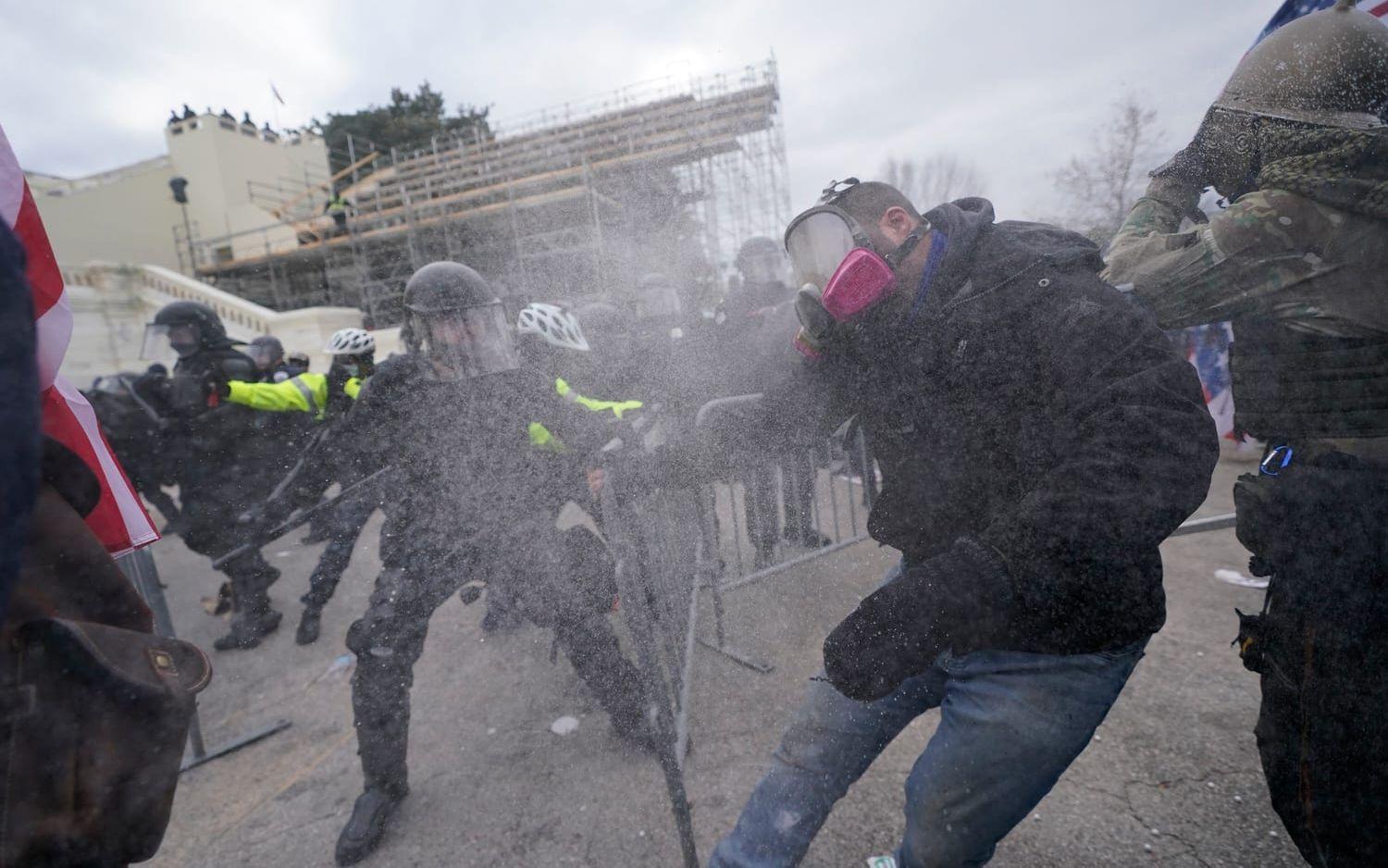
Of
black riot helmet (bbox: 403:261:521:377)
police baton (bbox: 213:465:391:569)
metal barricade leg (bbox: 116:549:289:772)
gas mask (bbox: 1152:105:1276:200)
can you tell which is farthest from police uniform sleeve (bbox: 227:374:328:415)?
gas mask (bbox: 1152:105:1276:200)

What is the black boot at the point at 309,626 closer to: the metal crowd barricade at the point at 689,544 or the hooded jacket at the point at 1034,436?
the metal crowd barricade at the point at 689,544

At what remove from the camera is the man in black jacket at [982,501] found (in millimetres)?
1059

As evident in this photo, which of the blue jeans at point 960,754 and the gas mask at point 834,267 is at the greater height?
the gas mask at point 834,267

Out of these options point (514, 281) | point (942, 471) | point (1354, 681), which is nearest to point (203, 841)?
point (942, 471)

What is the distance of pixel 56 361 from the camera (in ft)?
3.37

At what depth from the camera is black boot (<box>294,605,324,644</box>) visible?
13.1 ft

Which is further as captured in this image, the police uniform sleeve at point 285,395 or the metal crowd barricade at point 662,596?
the police uniform sleeve at point 285,395

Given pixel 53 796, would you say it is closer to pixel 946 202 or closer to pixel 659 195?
pixel 946 202

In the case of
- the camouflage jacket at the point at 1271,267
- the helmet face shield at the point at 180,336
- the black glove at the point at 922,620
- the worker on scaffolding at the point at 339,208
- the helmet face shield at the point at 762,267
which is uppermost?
the worker on scaffolding at the point at 339,208

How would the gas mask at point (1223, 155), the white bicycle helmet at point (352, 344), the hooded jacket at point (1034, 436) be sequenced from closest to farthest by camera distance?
the hooded jacket at point (1034, 436) → the gas mask at point (1223, 155) → the white bicycle helmet at point (352, 344)

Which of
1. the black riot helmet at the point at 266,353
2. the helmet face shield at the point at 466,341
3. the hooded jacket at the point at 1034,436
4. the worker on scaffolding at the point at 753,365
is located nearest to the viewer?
the hooded jacket at the point at 1034,436

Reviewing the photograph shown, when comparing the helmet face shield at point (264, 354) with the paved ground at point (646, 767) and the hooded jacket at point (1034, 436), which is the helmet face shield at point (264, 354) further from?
the hooded jacket at point (1034, 436)

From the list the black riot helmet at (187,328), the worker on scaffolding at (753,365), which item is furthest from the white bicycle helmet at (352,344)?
the worker on scaffolding at (753,365)

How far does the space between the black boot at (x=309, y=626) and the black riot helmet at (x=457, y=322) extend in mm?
2363
